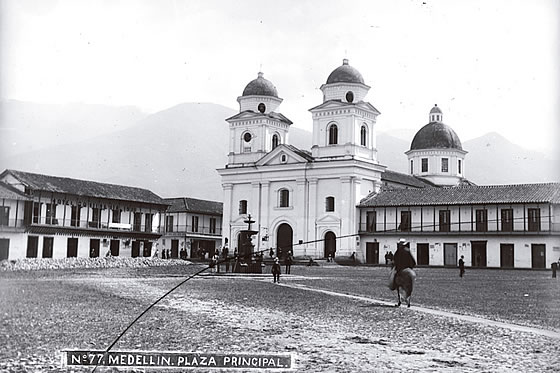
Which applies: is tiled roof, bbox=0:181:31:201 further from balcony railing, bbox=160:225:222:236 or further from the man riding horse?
balcony railing, bbox=160:225:222:236

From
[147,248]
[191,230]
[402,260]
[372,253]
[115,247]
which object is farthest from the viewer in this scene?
[191,230]

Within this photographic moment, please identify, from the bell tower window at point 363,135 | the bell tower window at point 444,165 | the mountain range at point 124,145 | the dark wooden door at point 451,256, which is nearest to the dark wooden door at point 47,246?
the mountain range at point 124,145

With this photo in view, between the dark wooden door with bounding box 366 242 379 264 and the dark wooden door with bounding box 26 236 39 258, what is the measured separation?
175 inches

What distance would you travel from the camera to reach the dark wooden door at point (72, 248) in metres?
8.54

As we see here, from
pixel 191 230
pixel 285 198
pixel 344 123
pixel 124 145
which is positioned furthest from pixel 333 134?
pixel 191 230

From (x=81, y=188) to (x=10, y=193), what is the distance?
2.12m

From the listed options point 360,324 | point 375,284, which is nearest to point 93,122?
point 360,324

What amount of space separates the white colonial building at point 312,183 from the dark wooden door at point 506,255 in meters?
2.45

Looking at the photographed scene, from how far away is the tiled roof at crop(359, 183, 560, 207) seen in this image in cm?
824

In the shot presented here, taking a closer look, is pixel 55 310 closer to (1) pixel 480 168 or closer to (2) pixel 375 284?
(2) pixel 375 284

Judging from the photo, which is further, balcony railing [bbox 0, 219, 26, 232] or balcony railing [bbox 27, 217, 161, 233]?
balcony railing [bbox 27, 217, 161, 233]

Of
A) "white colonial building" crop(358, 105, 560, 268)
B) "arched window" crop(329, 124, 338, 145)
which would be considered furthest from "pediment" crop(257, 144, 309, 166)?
"white colonial building" crop(358, 105, 560, 268)

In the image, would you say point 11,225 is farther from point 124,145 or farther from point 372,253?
point 372,253

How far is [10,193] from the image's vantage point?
19.8 ft
